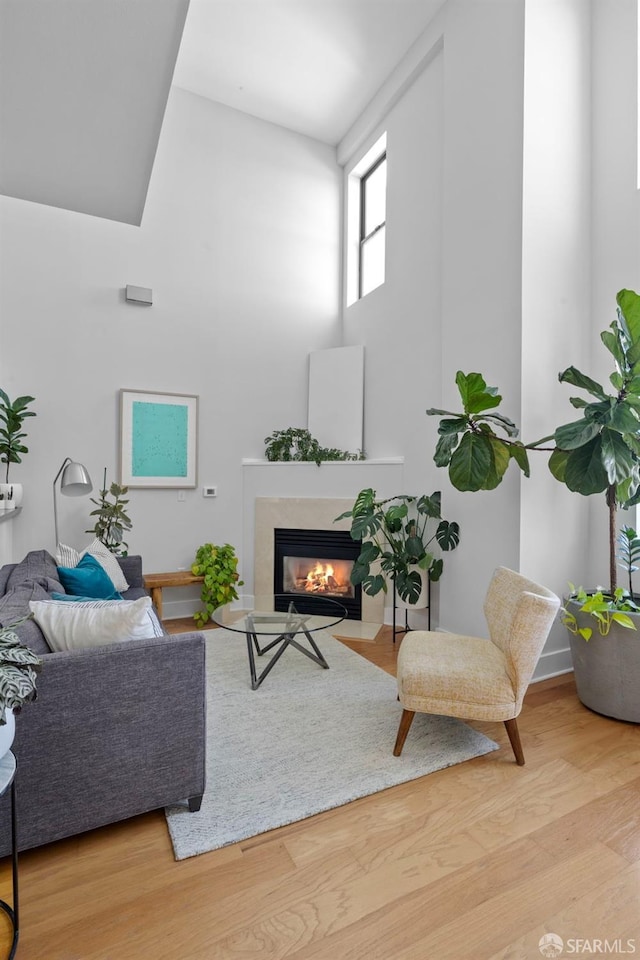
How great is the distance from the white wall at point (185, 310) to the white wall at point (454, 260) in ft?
2.96

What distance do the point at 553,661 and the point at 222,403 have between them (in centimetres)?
347

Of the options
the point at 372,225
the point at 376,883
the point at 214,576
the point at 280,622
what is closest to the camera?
the point at 376,883

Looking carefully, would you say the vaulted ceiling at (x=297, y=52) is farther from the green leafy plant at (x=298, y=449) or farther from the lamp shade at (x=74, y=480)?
the lamp shade at (x=74, y=480)

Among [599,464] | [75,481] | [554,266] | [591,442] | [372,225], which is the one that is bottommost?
[75,481]

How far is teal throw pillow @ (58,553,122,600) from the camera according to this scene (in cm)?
271

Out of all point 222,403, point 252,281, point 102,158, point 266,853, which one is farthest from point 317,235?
point 266,853

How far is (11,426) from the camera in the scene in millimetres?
3588

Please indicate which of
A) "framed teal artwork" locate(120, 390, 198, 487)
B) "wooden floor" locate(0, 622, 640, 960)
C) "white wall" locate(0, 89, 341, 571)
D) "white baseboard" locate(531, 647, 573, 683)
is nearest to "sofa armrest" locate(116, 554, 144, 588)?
"white wall" locate(0, 89, 341, 571)

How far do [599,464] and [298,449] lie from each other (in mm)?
2839

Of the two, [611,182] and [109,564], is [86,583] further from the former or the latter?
[611,182]

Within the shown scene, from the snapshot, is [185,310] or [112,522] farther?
[185,310]

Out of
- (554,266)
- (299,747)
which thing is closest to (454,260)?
(554,266)

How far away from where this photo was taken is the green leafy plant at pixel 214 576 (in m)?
4.14

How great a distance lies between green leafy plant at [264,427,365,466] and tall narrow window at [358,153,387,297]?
165 cm
